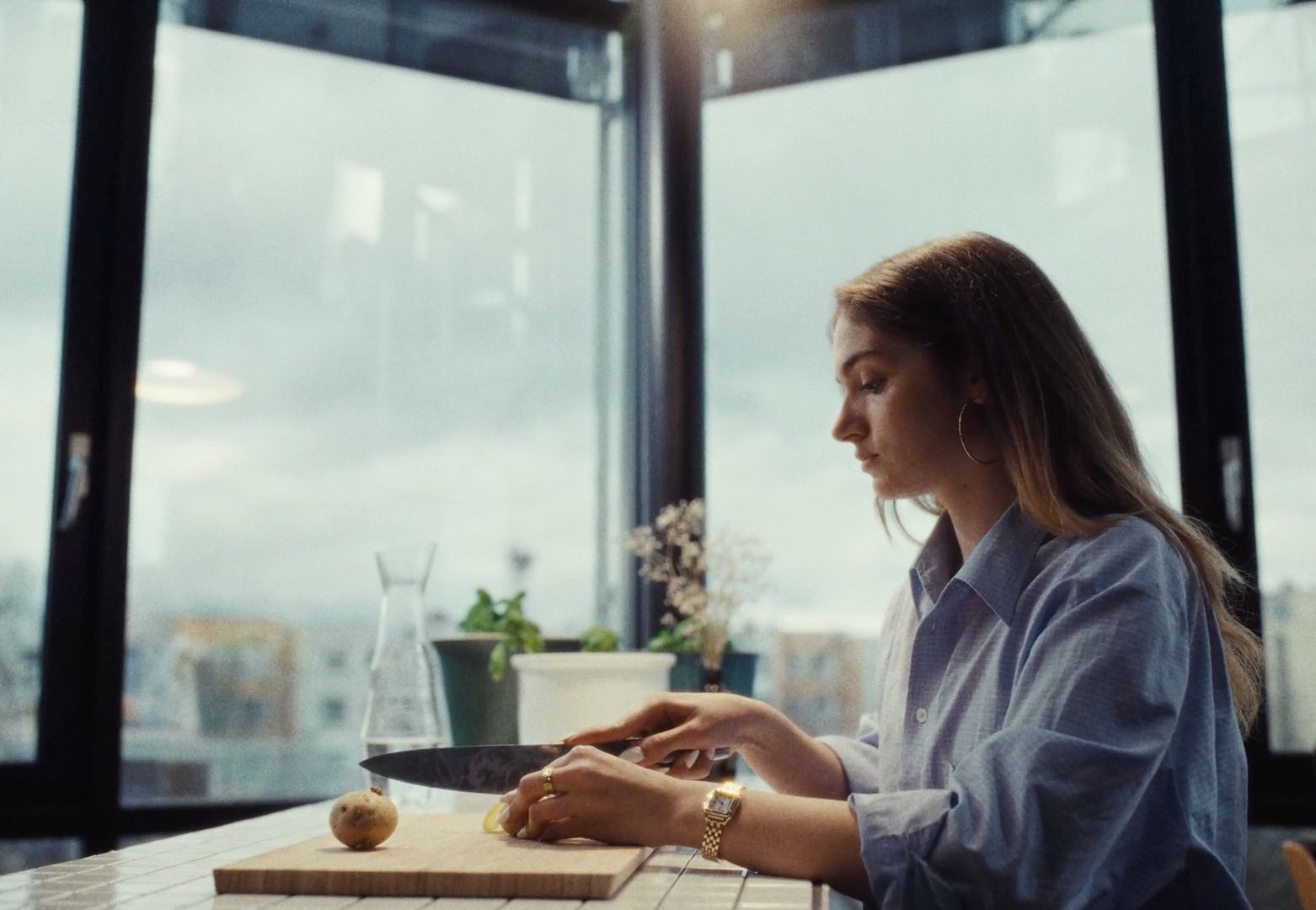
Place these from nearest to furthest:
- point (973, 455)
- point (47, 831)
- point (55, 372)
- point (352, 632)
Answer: point (973, 455)
point (47, 831)
point (55, 372)
point (352, 632)

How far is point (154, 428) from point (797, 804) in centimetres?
172

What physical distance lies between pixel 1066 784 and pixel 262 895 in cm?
63

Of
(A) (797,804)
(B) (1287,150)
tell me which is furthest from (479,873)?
(B) (1287,150)

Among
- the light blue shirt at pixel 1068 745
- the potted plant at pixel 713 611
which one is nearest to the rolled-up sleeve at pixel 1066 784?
the light blue shirt at pixel 1068 745

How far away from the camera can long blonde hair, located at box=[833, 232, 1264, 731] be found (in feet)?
3.96

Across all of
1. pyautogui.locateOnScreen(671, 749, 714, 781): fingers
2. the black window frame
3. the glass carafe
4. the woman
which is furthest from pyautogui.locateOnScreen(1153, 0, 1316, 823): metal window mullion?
the glass carafe

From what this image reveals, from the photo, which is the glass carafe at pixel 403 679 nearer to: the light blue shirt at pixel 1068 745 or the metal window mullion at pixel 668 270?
the light blue shirt at pixel 1068 745

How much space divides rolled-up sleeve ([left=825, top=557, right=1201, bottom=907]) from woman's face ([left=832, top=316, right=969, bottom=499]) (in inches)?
12.1

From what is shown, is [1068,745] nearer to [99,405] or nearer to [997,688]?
[997,688]

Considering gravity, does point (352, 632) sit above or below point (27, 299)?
below

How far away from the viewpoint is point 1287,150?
8.00ft

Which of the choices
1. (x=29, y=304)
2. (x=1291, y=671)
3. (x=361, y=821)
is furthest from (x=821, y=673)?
(x=29, y=304)

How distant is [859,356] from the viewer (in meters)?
1.37

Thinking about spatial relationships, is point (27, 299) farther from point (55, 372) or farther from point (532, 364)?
point (532, 364)
